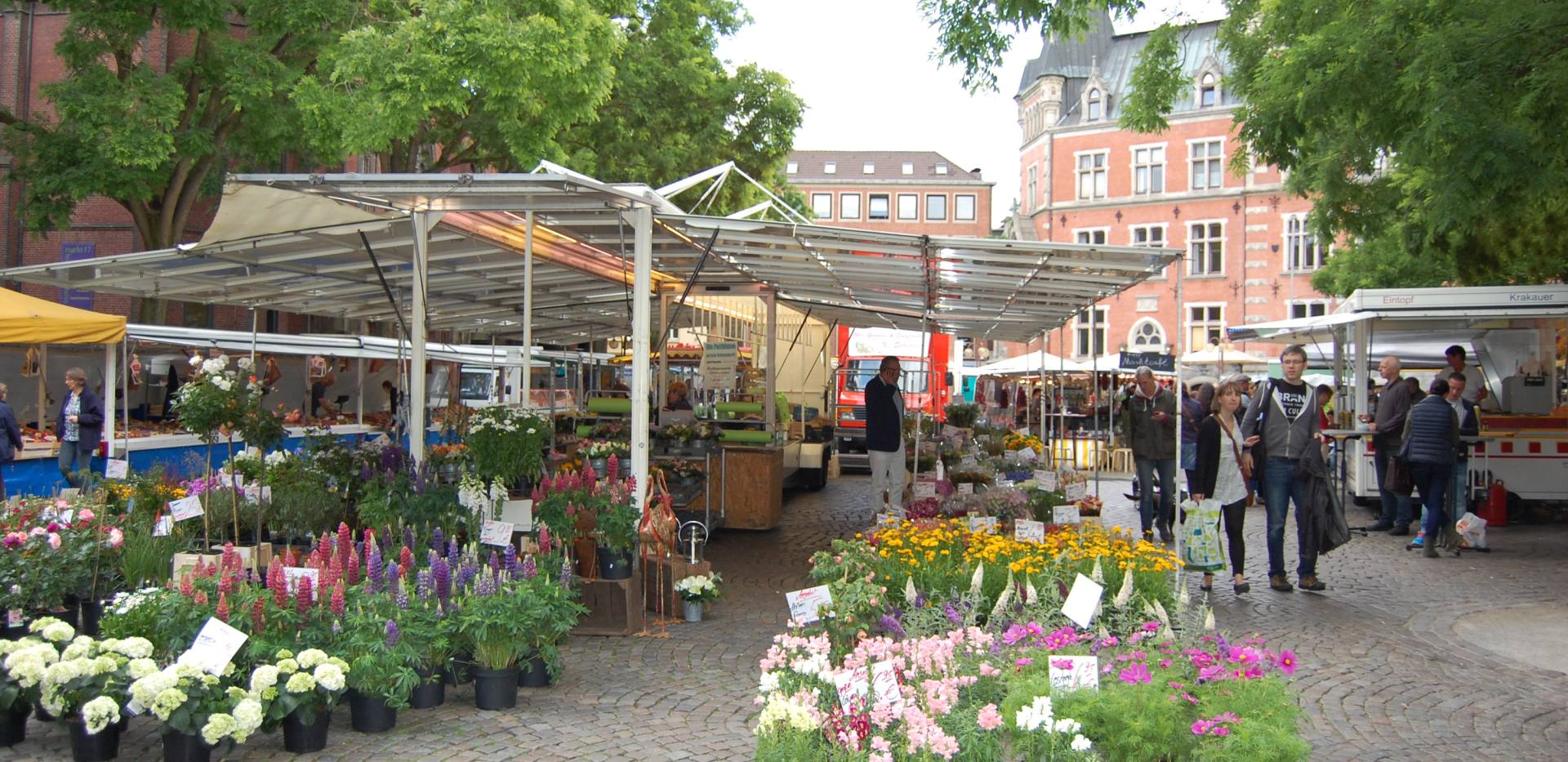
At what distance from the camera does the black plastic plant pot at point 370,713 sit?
5.11 metres

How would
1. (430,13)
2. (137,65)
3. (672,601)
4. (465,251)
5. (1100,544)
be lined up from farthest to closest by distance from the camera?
(137,65), (430,13), (465,251), (672,601), (1100,544)

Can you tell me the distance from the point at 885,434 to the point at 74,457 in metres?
8.33

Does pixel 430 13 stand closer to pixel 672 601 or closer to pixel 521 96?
pixel 521 96

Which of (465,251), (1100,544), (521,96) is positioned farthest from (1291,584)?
(521,96)

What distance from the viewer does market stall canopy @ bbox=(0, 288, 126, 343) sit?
424 inches

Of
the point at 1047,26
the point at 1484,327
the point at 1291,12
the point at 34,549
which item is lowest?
the point at 34,549

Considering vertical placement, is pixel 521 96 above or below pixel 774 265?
above

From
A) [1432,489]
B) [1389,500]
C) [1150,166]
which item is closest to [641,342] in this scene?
[1432,489]

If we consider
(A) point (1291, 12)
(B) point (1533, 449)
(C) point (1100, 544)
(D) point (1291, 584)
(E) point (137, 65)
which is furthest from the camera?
(E) point (137, 65)

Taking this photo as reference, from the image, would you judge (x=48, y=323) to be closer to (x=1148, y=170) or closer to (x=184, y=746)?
(x=184, y=746)

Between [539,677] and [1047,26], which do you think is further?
[1047,26]

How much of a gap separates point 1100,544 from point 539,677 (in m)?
2.96

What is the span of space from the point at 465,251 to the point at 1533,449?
11755 mm

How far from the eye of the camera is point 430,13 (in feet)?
46.6
